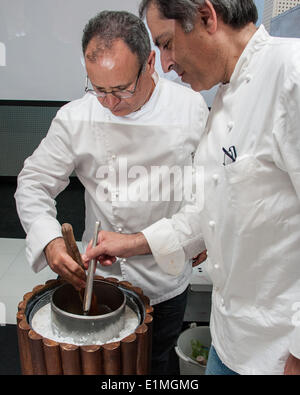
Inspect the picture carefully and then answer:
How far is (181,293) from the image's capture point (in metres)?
1.08

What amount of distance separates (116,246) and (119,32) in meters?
0.46

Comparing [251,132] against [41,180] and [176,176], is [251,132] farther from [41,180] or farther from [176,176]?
[41,180]

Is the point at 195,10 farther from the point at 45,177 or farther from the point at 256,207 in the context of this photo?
the point at 45,177

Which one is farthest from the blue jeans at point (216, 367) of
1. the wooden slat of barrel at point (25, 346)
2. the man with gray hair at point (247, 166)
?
the wooden slat of barrel at point (25, 346)

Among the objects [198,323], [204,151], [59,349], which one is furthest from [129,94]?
[198,323]

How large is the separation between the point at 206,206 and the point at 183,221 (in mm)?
136

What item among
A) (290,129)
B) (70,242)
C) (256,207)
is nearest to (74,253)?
(70,242)

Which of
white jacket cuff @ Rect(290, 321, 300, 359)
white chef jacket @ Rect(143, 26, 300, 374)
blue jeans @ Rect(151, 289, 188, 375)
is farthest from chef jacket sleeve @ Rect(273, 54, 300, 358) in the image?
blue jeans @ Rect(151, 289, 188, 375)

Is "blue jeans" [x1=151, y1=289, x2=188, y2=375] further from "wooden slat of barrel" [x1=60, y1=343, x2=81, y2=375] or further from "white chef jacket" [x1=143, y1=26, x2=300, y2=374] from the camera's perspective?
"wooden slat of barrel" [x1=60, y1=343, x2=81, y2=375]

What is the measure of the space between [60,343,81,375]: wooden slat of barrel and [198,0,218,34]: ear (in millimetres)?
593

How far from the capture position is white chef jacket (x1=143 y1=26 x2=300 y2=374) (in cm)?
54

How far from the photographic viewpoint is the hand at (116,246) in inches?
31.8

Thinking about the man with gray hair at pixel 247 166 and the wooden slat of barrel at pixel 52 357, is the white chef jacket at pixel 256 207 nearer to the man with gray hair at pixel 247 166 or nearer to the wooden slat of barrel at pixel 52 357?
the man with gray hair at pixel 247 166

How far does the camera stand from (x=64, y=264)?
78 centimetres
